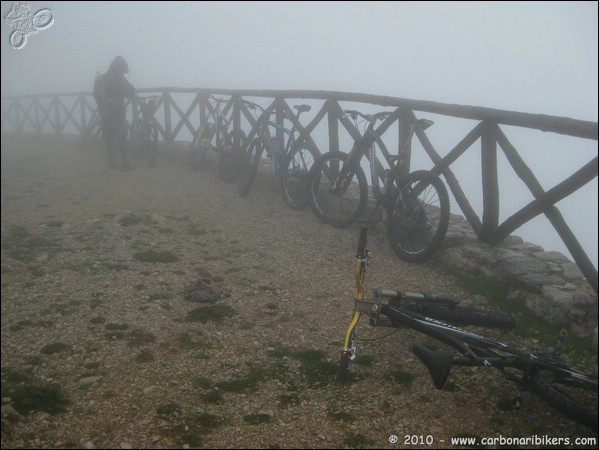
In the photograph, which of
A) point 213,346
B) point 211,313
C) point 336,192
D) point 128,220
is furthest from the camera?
point 128,220

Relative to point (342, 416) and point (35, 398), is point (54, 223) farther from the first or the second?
point (342, 416)

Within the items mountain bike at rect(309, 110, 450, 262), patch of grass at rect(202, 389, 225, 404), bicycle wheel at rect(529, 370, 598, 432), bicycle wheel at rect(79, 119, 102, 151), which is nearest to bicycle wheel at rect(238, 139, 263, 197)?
mountain bike at rect(309, 110, 450, 262)

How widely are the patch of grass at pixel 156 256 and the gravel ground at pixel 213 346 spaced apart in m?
0.03

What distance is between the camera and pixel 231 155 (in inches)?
420

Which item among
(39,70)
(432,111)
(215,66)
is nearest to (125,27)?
(215,66)

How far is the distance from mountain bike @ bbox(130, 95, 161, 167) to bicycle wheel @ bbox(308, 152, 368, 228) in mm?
6734

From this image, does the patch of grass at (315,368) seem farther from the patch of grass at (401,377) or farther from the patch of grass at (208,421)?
the patch of grass at (208,421)

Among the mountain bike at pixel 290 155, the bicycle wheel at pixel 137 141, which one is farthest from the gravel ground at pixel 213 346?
the bicycle wheel at pixel 137 141

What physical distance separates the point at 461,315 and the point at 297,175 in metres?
4.98

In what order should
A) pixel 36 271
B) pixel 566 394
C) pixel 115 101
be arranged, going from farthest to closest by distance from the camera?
pixel 115 101, pixel 36 271, pixel 566 394

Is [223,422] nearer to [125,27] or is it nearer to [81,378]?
[81,378]

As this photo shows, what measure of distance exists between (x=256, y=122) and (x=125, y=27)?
124 meters

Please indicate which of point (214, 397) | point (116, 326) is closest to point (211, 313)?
point (116, 326)

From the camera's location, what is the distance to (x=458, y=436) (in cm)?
334
